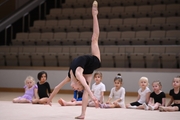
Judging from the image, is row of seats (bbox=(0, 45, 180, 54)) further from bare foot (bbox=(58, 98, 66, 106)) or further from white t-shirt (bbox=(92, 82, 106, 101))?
bare foot (bbox=(58, 98, 66, 106))

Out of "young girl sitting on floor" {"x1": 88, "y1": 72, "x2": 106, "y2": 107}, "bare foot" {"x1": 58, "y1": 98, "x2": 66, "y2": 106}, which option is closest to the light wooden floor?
"bare foot" {"x1": 58, "y1": 98, "x2": 66, "y2": 106}

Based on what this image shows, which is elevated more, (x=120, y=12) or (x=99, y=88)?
(x=120, y=12)

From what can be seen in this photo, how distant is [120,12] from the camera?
11.9m

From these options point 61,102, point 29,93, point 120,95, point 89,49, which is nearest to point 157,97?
point 120,95

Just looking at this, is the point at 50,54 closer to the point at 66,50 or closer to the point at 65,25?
the point at 66,50

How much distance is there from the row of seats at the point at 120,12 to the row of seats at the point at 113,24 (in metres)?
0.49

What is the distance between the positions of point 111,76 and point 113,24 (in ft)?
8.48

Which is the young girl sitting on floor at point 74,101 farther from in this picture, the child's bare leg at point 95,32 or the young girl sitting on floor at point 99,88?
the child's bare leg at point 95,32

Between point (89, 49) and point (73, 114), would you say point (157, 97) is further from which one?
point (89, 49)

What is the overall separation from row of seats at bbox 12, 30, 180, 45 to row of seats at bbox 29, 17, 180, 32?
496 millimetres

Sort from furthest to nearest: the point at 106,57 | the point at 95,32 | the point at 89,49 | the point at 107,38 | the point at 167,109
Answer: the point at 107,38
the point at 89,49
the point at 106,57
the point at 167,109
the point at 95,32

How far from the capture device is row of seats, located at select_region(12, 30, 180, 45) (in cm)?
1008

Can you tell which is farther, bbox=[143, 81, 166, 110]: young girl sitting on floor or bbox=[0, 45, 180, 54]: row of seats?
bbox=[0, 45, 180, 54]: row of seats

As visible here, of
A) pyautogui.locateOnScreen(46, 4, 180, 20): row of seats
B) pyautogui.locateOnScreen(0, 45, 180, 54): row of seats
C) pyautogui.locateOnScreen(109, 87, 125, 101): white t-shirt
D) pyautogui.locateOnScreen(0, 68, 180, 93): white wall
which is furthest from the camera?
pyautogui.locateOnScreen(46, 4, 180, 20): row of seats
